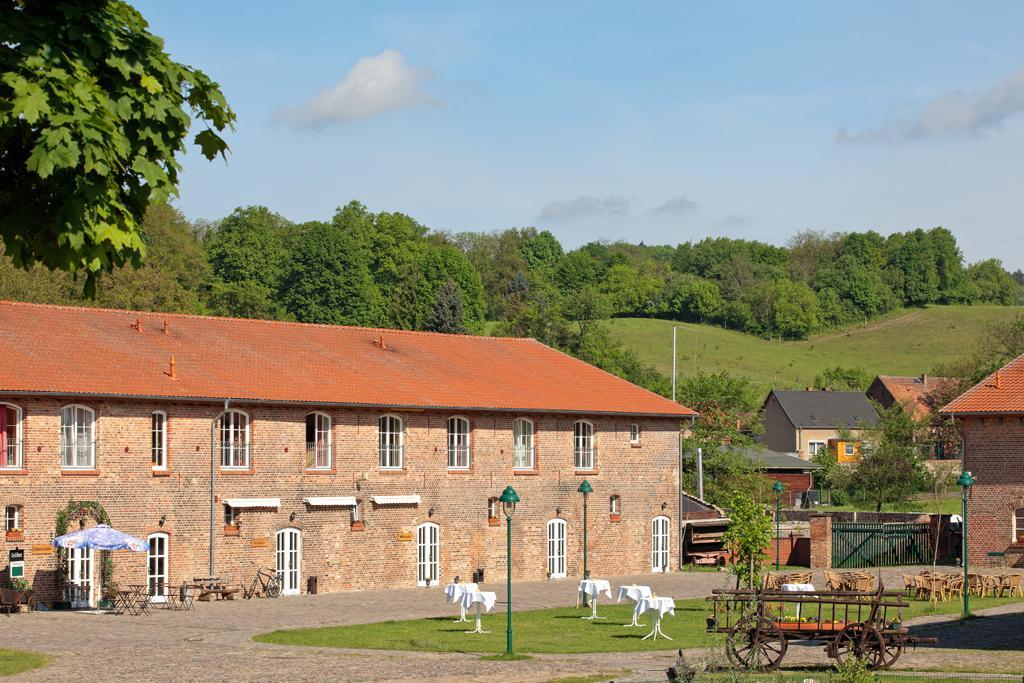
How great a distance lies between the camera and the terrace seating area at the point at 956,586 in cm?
3419

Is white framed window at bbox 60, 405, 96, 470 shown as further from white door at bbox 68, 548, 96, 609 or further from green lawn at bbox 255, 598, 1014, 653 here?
green lawn at bbox 255, 598, 1014, 653

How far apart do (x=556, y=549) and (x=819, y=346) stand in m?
92.1

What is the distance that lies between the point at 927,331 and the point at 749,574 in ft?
357

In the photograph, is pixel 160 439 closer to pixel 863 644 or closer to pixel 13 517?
pixel 13 517

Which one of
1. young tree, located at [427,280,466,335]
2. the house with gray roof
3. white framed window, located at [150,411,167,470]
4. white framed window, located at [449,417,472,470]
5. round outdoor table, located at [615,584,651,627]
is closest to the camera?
round outdoor table, located at [615,584,651,627]

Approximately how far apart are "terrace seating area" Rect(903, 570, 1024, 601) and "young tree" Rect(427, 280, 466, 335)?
194 ft

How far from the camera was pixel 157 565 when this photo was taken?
35.6 metres

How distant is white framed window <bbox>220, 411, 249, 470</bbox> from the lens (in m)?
37.0

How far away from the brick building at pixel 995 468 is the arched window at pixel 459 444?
14745 mm

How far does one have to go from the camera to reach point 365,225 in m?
112

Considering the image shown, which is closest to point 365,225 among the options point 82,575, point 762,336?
point 762,336

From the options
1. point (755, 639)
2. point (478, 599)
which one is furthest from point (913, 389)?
point (755, 639)

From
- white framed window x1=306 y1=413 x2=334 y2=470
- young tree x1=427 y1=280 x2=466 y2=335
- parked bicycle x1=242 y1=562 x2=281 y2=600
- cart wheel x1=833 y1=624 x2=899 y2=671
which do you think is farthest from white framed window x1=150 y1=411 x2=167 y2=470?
young tree x1=427 y1=280 x2=466 y2=335

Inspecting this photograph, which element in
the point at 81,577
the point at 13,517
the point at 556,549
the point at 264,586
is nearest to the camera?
the point at 13,517
